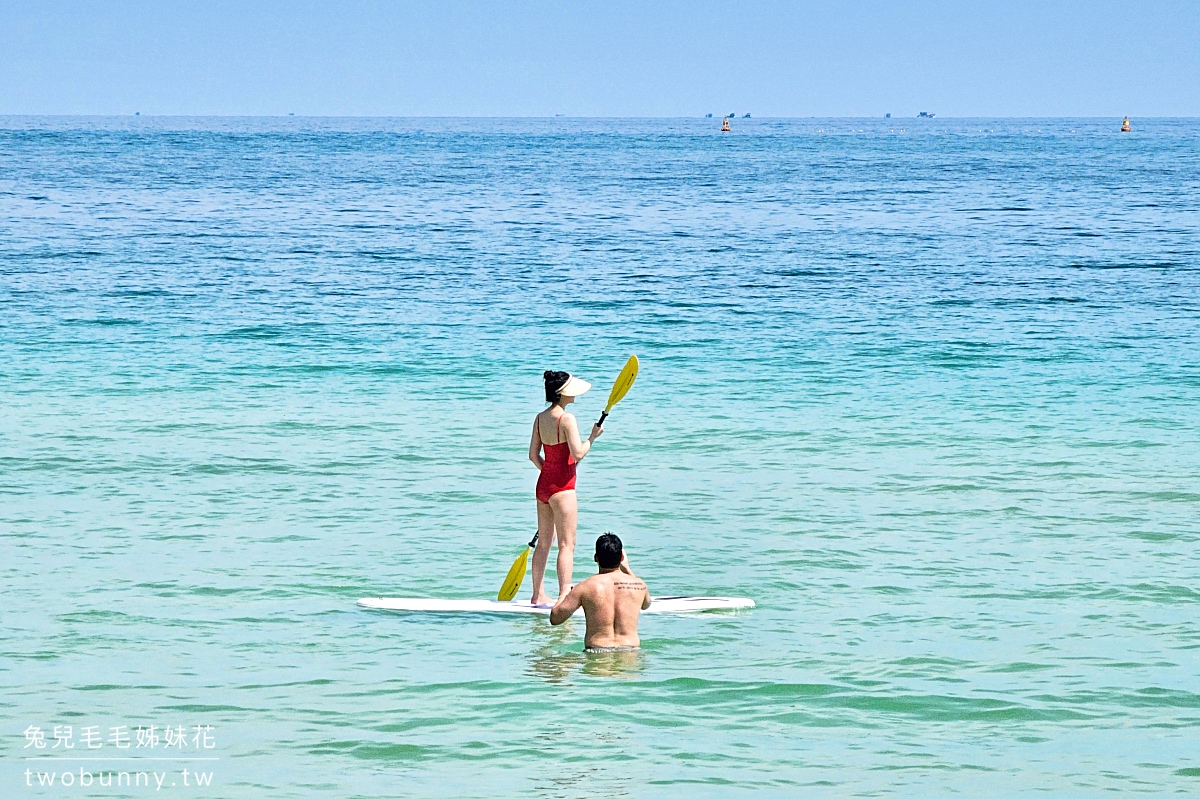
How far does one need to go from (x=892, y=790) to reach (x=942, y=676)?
201 cm

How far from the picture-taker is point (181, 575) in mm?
12750

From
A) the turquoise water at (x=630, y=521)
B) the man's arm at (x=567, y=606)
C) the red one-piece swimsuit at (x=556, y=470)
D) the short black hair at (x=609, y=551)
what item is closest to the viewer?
the turquoise water at (x=630, y=521)

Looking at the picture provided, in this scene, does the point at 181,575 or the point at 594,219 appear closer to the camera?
the point at 181,575

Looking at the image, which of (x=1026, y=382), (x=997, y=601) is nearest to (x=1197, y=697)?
(x=997, y=601)

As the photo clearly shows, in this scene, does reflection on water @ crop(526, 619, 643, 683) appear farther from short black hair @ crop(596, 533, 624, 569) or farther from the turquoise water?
short black hair @ crop(596, 533, 624, 569)

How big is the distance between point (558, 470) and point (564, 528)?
46 centimetres

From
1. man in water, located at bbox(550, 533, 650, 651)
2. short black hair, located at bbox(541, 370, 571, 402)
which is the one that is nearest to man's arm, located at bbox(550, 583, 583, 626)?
man in water, located at bbox(550, 533, 650, 651)

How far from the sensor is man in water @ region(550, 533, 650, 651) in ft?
33.9

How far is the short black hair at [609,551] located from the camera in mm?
10234

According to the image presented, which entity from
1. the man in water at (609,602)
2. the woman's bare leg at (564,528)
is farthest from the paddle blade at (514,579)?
the man in water at (609,602)

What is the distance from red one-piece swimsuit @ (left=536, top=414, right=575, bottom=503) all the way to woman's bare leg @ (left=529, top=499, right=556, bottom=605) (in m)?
0.13

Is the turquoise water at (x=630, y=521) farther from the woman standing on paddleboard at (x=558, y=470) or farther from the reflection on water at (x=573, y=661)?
the woman standing on paddleboard at (x=558, y=470)

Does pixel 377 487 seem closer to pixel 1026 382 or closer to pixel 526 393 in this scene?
Answer: pixel 526 393

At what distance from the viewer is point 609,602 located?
10375mm
